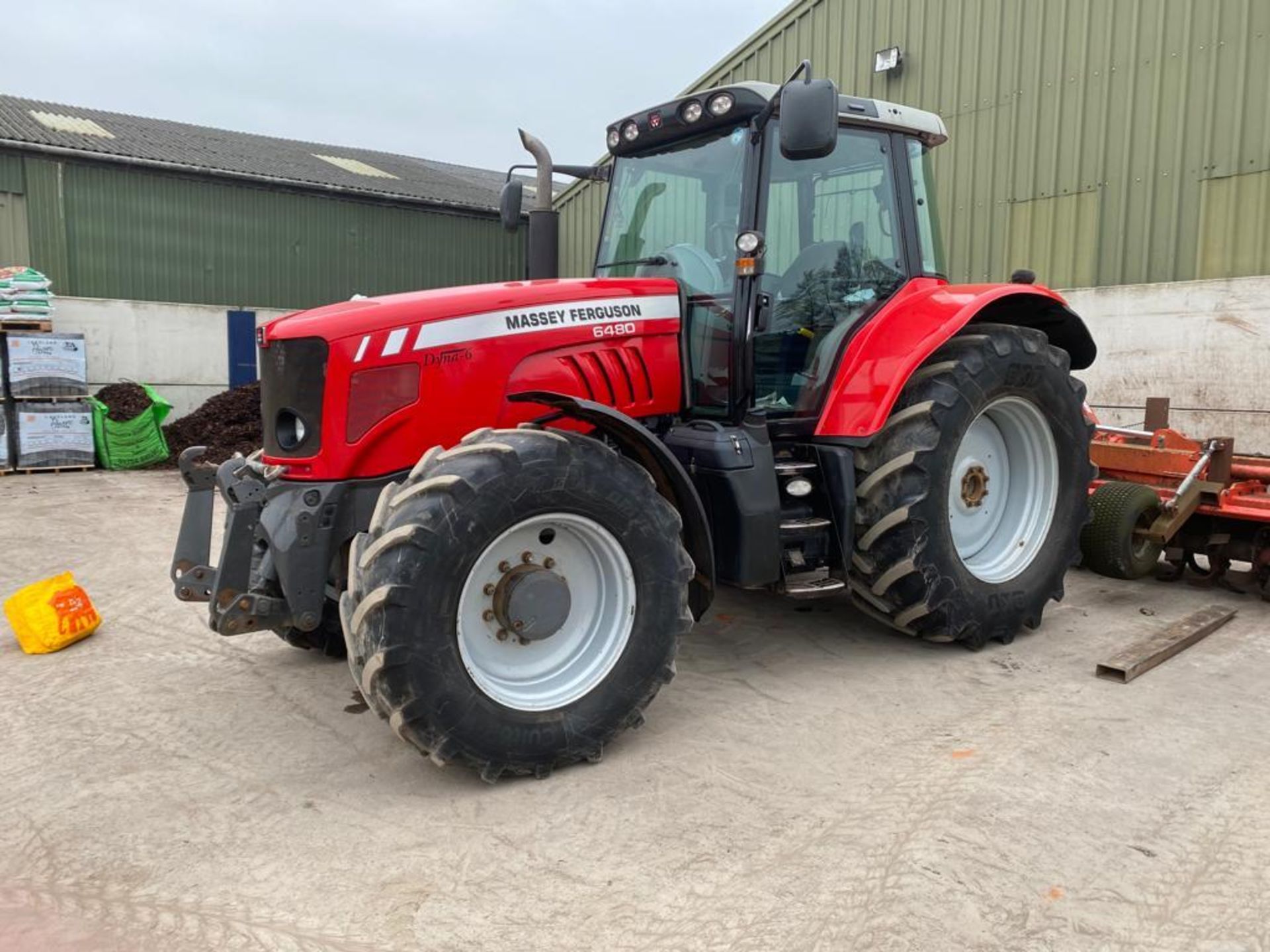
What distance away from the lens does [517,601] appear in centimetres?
308

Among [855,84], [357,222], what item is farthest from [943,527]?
[357,222]

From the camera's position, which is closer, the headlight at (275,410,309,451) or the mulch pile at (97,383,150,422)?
the headlight at (275,410,309,451)

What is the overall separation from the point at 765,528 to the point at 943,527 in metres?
0.90

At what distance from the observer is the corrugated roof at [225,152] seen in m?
13.4

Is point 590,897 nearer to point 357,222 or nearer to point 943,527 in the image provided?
point 943,527

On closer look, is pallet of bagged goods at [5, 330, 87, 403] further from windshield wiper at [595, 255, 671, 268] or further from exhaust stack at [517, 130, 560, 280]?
windshield wiper at [595, 255, 671, 268]

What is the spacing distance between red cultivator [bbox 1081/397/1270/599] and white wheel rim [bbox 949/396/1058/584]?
62 cm

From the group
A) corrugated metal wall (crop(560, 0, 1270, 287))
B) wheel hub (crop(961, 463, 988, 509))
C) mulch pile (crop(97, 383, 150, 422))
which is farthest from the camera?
mulch pile (crop(97, 383, 150, 422))

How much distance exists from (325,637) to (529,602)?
58.3 inches

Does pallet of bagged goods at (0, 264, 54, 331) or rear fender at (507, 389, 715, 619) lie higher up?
pallet of bagged goods at (0, 264, 54, 331)

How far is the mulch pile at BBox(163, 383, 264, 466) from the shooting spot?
11.8 meters

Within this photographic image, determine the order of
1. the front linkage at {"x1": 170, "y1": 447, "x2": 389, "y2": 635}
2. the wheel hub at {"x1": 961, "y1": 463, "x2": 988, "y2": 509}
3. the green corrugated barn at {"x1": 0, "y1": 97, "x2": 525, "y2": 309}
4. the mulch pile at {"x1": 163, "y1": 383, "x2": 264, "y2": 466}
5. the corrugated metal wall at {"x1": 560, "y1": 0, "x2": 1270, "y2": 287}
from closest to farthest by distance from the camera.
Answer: the front linkage at {"x1": 170, "y1": 447, "x2": 389, "y2": 635}, the wheel hub at {"x1": 961, "y1": 463, "x2": 988, "y2": 509}, the corrugated metal wall at {"x1": 560, "y1": 0, "x2": 1270, "y2": 287}, the mulch pile at {"x1": 163, "y1": 383, "x2": 264, "y2": 466}, the green corrugated barn at {"x1": 0, "y1": 97, "x2": 525, "y2": 309}

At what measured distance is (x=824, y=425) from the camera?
4023mm

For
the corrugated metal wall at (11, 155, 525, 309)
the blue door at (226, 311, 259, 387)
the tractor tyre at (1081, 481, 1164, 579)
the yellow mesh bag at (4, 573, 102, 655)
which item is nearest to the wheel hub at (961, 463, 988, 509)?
the tractor tyre at (1081, 481, 1164, 579)
